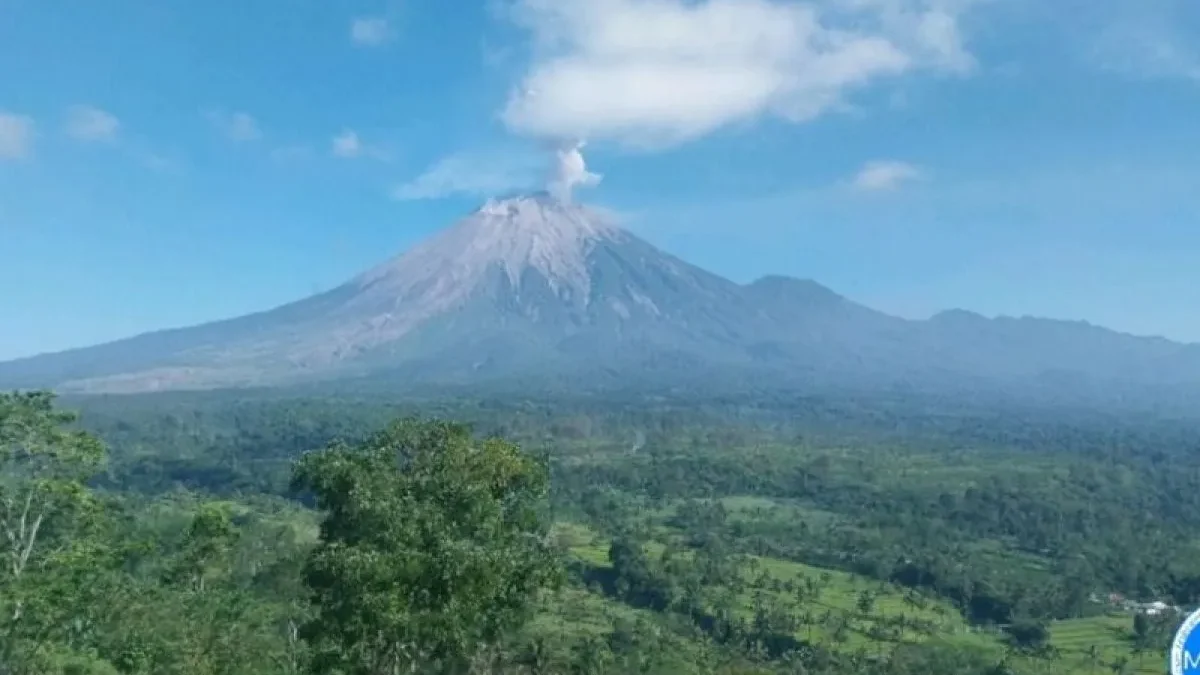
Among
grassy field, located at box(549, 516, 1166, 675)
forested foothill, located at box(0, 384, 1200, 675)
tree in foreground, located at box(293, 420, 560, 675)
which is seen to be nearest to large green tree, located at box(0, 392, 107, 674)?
forested foothill, located at box(0, 384, 1200, 675)

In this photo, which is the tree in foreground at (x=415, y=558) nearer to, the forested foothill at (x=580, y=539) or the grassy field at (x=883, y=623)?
the forested foothill at (x=580, y=539)

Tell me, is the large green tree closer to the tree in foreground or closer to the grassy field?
the tree in foreground

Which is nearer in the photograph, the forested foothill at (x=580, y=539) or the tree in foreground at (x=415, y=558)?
the tree in foreground at (x=415, y=558)

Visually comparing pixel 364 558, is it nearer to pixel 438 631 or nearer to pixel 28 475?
pixel 438 631

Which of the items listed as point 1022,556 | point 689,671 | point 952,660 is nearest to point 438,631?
point 689,671

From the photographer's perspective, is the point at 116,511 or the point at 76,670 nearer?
the point at 76,670

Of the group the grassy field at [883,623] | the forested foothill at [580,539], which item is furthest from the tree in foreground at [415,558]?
the grassy field at [883,623]

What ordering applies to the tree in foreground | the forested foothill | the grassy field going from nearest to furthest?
the tree in foreground
the forested foothill
the grassy field
